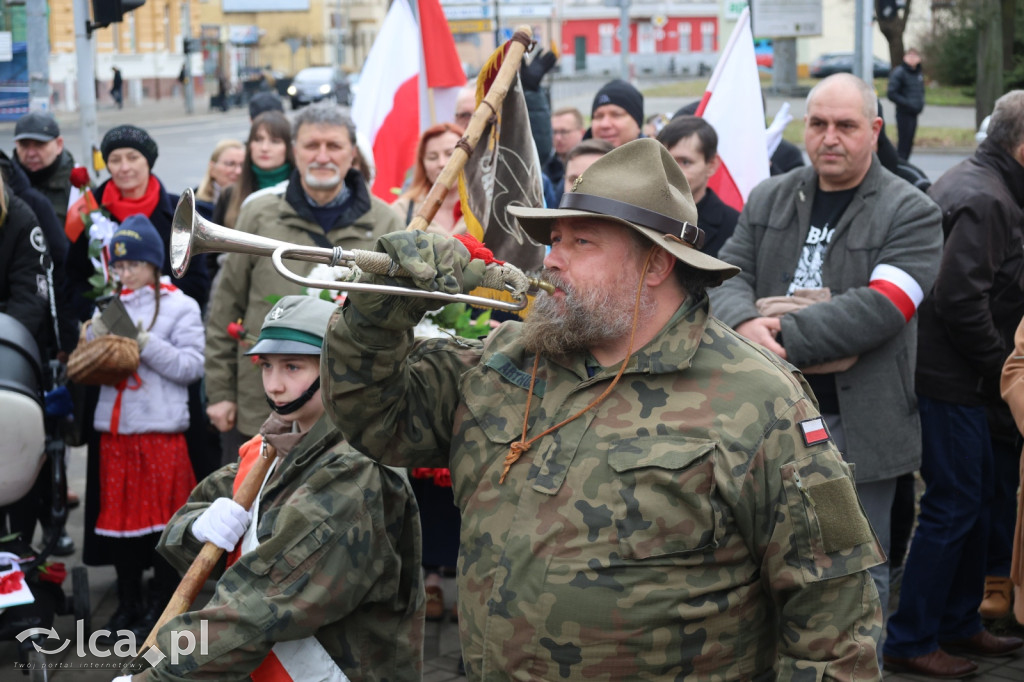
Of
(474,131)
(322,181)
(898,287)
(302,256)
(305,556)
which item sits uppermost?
(474,131)

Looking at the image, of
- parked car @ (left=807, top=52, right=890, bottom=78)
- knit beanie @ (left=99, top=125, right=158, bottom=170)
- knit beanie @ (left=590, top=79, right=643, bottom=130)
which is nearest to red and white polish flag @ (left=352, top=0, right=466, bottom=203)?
knit beanie @ (left=590, top=79, right=643, bottom=130)

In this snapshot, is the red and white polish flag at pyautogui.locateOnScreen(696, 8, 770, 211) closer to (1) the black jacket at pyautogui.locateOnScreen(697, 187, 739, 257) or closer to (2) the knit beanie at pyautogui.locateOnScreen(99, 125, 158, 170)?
(1) the black jacket at pyautogui.locateOnScreen(697, 187, 739, 257)

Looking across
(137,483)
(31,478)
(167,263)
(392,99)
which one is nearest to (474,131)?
(31,478)

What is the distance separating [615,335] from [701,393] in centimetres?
24

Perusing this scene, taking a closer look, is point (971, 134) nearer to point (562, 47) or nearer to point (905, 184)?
point (905, 184)

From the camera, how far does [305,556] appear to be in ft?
10.5

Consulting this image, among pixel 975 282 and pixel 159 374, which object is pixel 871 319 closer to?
pixel 975 282

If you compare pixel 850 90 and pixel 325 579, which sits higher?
pixel 850 90

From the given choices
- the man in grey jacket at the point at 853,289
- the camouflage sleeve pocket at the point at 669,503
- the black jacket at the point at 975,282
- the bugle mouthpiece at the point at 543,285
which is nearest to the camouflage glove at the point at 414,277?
the bugle mouthpiece at the point at 543,285

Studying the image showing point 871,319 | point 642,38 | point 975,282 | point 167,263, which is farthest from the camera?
point 642,38

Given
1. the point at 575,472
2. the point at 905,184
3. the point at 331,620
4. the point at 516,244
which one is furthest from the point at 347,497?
the point at 905,184

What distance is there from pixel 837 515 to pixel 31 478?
3.42 metres

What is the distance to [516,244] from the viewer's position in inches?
191

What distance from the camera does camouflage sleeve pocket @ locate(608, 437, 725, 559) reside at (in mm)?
2600
